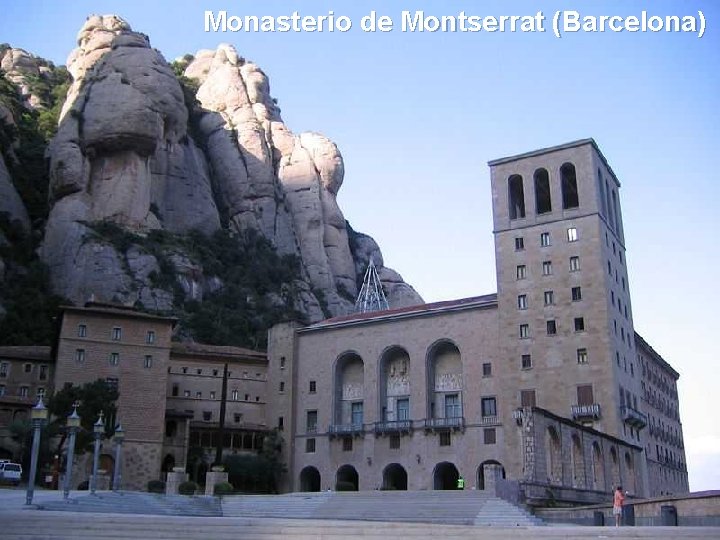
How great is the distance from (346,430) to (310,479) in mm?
5342

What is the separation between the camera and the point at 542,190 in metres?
54.5

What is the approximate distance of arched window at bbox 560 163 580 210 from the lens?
52.9m

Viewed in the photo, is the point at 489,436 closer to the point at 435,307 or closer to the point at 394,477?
the point at 394,477

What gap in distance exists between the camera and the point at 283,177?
355 ft

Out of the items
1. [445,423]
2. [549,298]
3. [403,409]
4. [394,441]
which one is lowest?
[394,441]

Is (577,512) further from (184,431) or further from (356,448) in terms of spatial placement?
(184,431)

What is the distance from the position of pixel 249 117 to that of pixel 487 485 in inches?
3388

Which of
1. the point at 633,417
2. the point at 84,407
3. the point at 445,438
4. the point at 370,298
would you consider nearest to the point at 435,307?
the point at 445,438

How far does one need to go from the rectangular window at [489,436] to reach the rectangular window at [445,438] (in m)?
2.43

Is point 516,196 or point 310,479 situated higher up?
point 516,196

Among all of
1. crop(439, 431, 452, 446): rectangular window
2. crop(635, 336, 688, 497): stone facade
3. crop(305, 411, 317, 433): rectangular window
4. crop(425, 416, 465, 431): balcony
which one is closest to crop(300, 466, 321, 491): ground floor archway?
crop(305, 411, 317, 433): rectangular window

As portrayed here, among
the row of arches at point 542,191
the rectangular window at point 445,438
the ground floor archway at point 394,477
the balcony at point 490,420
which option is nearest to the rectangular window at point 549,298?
the row of arches at point 542,191

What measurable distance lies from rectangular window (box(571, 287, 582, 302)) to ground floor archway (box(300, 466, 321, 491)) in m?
21.9

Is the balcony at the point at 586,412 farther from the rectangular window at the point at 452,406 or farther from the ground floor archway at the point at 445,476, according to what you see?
the ground floor archway at the point at 445,476
